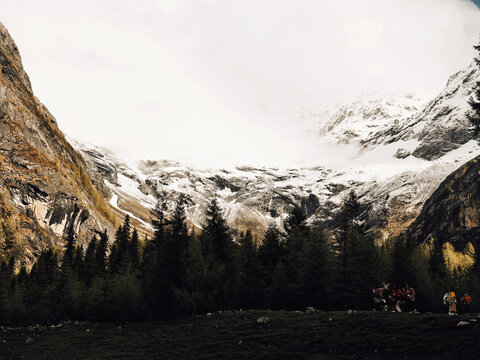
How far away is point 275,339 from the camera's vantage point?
1127 inches

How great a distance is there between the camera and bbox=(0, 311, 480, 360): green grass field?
23109 mm

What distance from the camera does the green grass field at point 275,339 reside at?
23109mm

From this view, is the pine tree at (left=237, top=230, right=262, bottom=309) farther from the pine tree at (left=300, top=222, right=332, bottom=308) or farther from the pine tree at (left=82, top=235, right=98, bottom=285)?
the pine tree at (left=82, top=235, right=98, bottom=285)

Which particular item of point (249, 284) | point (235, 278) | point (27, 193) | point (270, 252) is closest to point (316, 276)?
point (249, 284)

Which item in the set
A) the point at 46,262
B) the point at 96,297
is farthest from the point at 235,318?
the point at 46,262

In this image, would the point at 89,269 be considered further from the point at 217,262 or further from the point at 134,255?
the point at 217,262

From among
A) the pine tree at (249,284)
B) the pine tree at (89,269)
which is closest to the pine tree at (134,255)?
the pine tree at (89,269)

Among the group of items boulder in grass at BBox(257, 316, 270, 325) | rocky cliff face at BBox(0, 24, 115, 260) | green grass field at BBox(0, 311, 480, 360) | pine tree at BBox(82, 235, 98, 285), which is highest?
rocky cliff face at BBox(0, 24, 115, 260)

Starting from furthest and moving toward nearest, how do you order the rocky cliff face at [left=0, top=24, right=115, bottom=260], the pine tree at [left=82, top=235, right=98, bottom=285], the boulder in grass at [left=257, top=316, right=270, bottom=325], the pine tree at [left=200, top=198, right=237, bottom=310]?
the rocky cliff face at [left=0, top=24, right=115, bottom=260] < the pine tree at [left=82, top=235, right=98, bottom=285] < the pine tree at [left=200, top=198, right=237, bottom=310] < the boulder in grass at [left=257, top=316, right=270, bottom=325]

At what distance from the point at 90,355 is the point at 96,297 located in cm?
2418

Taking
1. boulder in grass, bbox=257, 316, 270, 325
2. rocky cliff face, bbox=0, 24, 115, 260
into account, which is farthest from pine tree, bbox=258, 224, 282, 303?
rocky cliff face, bbox=0, 24, 115, 260

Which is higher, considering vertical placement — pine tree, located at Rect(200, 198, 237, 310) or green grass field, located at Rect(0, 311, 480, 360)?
pine tree, located at Rect(200, 198, 237, 310)

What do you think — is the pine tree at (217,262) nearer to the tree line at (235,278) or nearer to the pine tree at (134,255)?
the tree line at (235,278)

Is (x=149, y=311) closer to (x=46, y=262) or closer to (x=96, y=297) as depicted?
(x=96, y=297)
